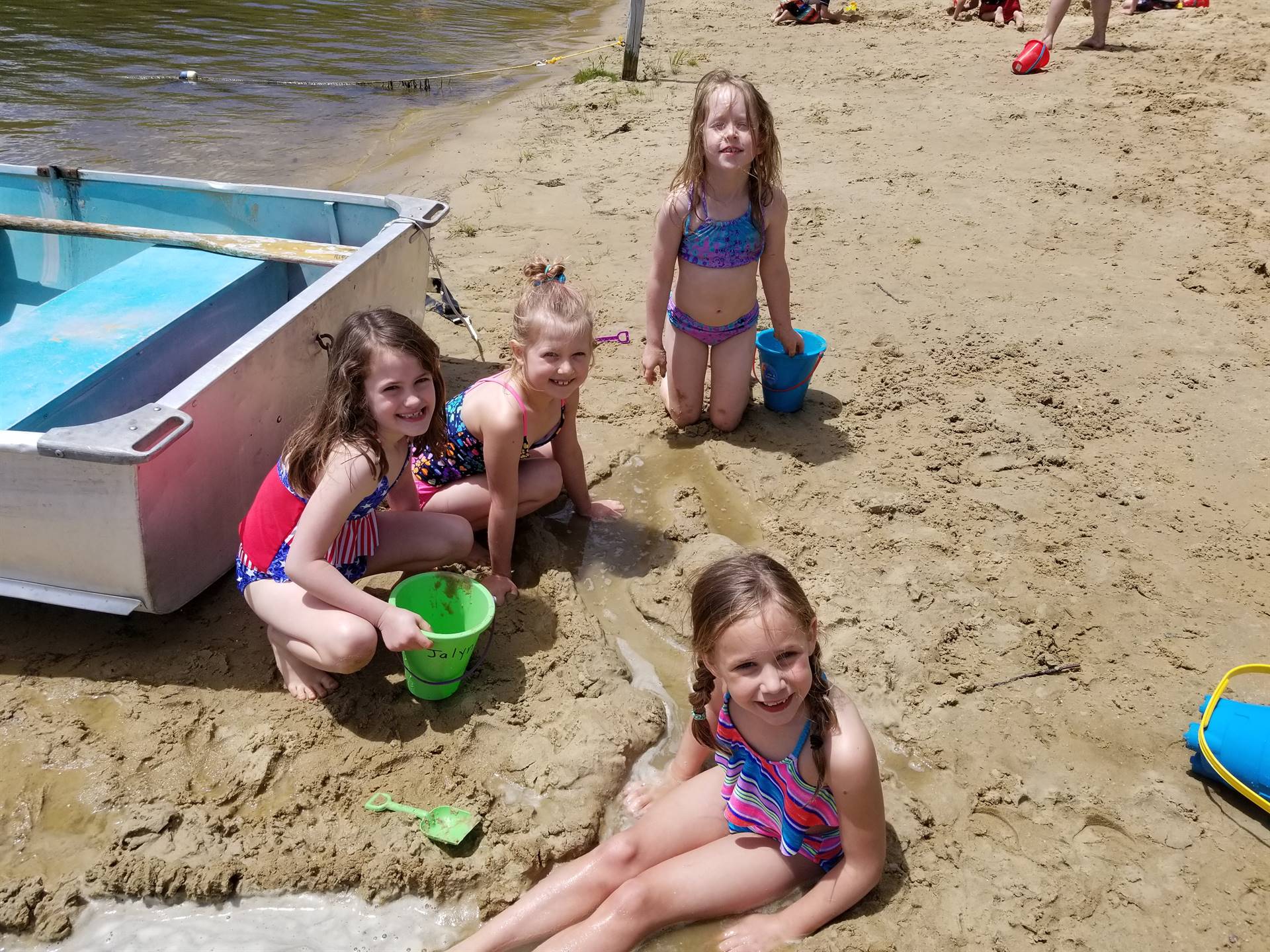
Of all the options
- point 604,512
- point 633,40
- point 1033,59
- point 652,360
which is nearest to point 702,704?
point 604,512

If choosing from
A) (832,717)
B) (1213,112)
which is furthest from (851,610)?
(1213,112)

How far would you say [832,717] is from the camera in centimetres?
187

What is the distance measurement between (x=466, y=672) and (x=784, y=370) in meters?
1.71

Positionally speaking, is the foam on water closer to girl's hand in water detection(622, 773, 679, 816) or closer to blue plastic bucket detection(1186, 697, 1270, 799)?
girl's hand in water detection(622, 773, 679, 816)

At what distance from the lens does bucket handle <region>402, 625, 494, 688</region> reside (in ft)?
7.97

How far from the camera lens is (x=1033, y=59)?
7.25 metres

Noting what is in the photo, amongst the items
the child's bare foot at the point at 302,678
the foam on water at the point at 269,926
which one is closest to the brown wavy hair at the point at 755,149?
the child's bare foot at the point at 302,678

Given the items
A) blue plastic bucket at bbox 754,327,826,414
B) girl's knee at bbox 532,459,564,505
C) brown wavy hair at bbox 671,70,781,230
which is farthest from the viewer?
blue plastic bucket at bbox 754,327,826,414

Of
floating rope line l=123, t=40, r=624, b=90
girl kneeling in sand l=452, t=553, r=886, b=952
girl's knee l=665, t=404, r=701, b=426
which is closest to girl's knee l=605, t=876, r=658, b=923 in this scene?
girl kneeling in sand l=452, t=553, r=886, b=952

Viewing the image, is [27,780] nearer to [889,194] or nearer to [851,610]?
[851,610]

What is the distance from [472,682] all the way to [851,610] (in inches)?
42.7

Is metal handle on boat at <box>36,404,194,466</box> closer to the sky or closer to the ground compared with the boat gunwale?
closer to the ground

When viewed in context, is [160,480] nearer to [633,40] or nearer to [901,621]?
[901,621]

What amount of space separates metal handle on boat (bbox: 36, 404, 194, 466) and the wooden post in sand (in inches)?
279
